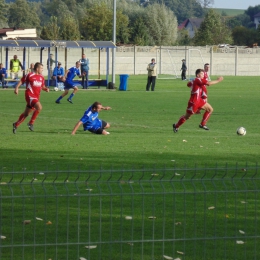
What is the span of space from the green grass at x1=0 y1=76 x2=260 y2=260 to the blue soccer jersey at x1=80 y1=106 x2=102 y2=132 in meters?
0.45

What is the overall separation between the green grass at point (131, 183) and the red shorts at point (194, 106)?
635mm

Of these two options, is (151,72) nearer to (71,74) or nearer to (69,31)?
(71,74)

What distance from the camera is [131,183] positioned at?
11984mm

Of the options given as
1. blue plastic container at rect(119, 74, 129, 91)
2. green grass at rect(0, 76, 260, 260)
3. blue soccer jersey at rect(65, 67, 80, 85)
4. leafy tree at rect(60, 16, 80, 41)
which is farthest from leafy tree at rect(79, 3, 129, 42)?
green grass at rect(0, 76, 260, 260)

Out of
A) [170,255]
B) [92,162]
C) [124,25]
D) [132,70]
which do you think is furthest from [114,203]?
[124,25]

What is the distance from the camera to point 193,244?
8617 millimetres

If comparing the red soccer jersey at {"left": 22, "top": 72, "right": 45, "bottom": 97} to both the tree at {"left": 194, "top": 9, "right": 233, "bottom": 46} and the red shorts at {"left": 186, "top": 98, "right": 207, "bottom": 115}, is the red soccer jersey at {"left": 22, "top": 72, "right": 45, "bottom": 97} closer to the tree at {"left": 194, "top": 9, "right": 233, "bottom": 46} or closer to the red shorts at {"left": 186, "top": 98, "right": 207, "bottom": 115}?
the red shorts at {"left": 186, "top": 98, "right": 207, "bottom": 115}

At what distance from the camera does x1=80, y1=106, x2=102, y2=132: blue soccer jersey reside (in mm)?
20250

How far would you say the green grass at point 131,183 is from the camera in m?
8.34

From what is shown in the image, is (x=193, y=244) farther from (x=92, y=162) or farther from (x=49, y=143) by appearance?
(x=49, y=143)

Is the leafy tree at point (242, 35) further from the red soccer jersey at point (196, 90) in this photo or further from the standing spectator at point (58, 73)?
the red soccer jersey at point (196, 90)

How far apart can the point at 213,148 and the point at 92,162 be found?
3.44 metres

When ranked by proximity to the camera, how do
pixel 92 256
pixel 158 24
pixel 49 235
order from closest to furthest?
1. pixel 92 256
2. pixel 49 235
3. pixel 158 24

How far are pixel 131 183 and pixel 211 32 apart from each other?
9706cm
